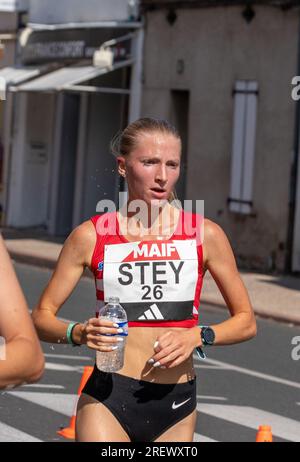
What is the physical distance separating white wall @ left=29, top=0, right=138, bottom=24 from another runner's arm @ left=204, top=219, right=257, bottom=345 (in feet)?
77.2

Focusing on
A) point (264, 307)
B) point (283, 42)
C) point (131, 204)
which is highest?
point (283, 42)

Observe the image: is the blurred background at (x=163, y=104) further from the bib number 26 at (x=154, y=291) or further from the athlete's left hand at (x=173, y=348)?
the athlete's left hand at (x=173, y=348)

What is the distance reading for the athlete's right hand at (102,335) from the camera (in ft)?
17.3

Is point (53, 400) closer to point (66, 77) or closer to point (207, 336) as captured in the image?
point (207, 336)

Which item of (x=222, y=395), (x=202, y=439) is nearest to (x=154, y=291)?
(x=202, y=439)

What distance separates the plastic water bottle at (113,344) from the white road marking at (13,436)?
3.93 m

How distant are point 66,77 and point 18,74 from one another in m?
2.73

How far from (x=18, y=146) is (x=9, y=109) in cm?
113

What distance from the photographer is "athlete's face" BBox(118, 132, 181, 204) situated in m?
5.64

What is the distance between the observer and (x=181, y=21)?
88.6 feet

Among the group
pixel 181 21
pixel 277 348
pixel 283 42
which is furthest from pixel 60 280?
pixel 181 21

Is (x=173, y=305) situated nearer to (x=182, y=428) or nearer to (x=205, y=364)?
(x=182, y=428)
